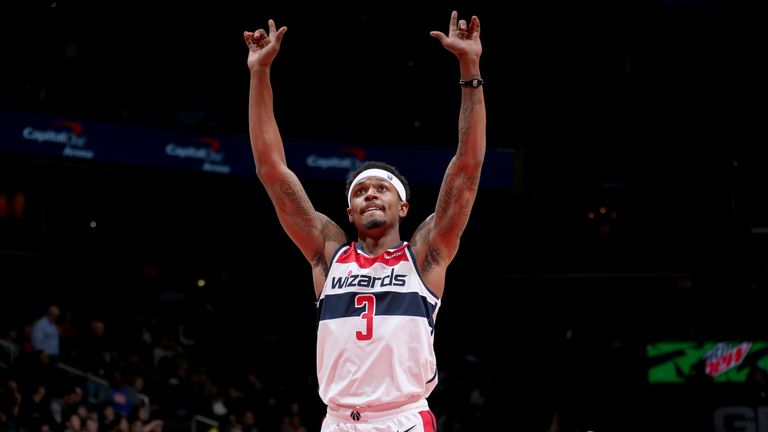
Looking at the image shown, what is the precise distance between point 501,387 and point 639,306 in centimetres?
525

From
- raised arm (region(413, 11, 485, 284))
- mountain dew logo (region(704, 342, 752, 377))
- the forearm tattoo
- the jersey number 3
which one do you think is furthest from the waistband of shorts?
mountain dew logo (region(704, 342, 752, 377))

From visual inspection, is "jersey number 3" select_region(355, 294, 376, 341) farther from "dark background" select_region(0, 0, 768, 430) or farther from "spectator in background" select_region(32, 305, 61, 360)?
"dark background" select_region(0, 0, 768, 430)

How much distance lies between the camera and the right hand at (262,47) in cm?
604

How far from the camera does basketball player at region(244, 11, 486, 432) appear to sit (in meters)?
5.44

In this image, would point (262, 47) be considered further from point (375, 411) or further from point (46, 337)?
point (46, 337)

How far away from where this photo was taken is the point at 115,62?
21.6m

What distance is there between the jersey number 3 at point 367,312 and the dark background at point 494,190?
50.0 feet

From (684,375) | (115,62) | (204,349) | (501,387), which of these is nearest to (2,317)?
(204,349)

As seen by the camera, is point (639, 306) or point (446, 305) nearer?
point (639, 306)

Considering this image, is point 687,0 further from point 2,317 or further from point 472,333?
point 2,317

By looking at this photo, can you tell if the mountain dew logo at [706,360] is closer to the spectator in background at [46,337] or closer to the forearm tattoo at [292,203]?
the spectator in background at [46,337]

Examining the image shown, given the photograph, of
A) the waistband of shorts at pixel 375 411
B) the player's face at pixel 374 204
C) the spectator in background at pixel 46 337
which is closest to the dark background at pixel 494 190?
the spectator in background at pixel 46 337

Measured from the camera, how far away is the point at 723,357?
68.6ft

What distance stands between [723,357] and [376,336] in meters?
17.0
